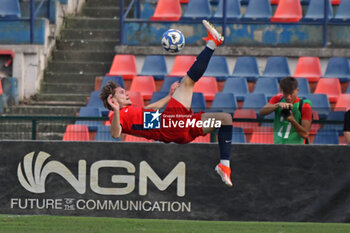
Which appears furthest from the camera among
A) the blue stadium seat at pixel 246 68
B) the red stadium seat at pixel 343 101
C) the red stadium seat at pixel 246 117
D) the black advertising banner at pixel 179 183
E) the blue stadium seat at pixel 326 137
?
the blue stadium seat at pixel 246 68

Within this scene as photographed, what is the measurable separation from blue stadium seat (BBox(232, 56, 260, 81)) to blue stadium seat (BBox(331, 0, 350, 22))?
7.31 feet

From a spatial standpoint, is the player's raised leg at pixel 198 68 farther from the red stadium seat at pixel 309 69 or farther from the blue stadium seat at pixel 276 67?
the red stadium seat at pixel 309 69

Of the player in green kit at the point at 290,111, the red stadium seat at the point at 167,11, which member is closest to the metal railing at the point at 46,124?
the player in green kit at the point at 290,111

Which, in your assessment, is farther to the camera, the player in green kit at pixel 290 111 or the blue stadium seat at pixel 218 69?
the blue stadium seat at pixel 218 69

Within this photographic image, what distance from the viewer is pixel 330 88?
16109 mm

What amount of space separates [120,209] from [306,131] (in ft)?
9.77

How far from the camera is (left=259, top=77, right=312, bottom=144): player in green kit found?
11.5 m

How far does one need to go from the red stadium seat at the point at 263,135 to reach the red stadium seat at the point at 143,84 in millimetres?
3819

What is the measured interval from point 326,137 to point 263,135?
0.95 m

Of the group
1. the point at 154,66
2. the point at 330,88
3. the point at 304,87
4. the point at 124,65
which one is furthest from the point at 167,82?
the point at 330,88

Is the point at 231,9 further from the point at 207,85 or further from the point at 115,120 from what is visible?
the point at 115,120

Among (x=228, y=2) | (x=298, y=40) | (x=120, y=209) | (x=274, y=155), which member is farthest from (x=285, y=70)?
(x=120, y=209)

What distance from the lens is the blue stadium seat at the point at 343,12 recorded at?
17.8m

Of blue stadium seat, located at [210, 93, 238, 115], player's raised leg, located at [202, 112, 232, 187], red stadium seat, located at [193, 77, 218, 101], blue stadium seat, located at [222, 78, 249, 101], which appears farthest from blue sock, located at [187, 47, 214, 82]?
red stadium seat, located at [193, 77, 218, 101]
